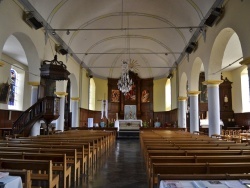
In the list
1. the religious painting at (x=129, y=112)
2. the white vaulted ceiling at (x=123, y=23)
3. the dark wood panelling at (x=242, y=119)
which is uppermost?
the white vaulted ceiling at (x=123, y=23)

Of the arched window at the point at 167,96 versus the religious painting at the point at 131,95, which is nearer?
the arched window at the point at 167,96

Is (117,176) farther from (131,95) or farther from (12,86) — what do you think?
(131,95)

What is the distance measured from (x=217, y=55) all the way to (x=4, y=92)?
1212 centimetres

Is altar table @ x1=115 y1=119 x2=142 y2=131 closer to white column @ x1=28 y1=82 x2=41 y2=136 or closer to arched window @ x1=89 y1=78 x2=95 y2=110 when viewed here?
arched window @ x1=89 y1=78 x2=95 y2=110

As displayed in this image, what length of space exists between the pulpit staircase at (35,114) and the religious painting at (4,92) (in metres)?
5.13

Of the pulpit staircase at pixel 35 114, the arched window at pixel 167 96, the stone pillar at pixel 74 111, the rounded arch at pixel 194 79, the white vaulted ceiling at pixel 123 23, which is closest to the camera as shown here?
the pulpit staircase at pixel 35 114

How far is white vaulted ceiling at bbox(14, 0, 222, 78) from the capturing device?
414 inches

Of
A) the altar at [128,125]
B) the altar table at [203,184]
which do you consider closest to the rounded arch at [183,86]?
the altar at [128,125]

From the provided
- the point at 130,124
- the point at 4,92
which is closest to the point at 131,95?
the point at 130,124

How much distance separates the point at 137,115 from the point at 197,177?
66.9 feet

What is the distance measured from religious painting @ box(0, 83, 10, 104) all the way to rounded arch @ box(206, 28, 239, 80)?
11545 millimetres

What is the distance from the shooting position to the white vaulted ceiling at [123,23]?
34.5ft

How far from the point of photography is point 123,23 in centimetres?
1460

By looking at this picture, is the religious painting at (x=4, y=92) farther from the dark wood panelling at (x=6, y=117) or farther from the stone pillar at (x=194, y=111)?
the stone pillar at (x=194, y=111)
